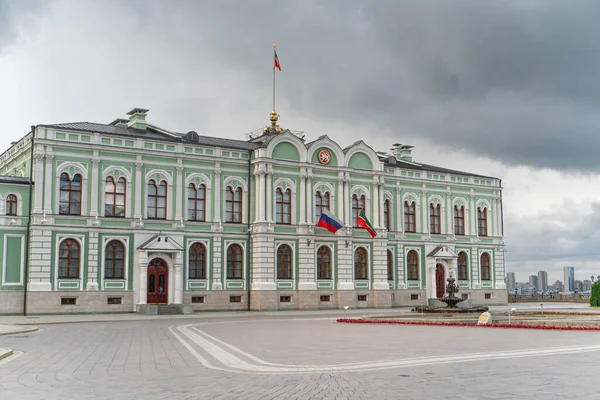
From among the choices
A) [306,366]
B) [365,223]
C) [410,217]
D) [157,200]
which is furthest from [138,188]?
[306,366]

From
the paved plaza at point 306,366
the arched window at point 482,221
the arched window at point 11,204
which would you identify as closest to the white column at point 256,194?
the arched window at point 11,204

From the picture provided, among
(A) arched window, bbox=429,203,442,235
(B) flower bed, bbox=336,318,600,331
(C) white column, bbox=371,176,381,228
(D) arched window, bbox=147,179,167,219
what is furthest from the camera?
(A) arched window, bbox=429,203,442,235

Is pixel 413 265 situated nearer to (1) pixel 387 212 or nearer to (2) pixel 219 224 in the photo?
(1) pixel 387 212

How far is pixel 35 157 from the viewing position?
151ft

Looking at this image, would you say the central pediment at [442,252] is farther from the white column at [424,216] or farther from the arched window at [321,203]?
the arched window at [321,203]

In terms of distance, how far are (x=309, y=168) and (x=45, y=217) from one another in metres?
20.8

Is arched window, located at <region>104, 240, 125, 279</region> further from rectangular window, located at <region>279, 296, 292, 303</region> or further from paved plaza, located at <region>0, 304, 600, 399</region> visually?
paved plaza, located at <region>0, 304, 600, 399</region>

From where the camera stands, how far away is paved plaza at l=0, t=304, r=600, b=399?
12539 mm

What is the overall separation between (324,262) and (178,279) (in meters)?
12.9

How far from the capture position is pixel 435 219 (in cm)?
6519

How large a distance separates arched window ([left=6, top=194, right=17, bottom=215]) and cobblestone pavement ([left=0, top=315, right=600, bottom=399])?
70.3 ft

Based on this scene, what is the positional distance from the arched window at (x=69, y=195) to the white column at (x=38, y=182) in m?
1.13

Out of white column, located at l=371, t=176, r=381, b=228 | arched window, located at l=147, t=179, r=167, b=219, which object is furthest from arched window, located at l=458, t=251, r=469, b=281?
arched window, located at l=147, t=179, r=167, b=219

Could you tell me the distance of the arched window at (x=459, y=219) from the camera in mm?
66625
